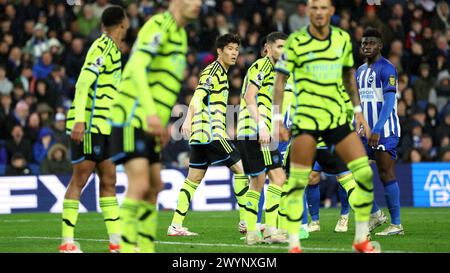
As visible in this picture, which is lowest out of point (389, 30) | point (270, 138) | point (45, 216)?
point (45, 216)

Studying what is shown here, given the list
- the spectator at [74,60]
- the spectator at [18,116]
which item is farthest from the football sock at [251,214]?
the spectator at [74,60]

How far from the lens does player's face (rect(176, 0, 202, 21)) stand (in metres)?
8.52

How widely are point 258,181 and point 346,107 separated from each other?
2673mm

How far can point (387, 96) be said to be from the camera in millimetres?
12906

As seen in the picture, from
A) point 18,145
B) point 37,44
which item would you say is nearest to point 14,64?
point 37,44

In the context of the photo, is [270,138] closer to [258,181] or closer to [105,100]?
[258,181]

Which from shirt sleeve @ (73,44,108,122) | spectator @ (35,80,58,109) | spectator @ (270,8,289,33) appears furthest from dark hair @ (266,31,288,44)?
spectator @ (270,8,289,33)

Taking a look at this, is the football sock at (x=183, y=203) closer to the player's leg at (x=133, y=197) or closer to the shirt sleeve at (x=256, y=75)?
the shirt sleeve at (x=256, y=75)

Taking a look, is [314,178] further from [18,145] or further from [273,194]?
[18,145]

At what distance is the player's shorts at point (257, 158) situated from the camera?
12.1 m

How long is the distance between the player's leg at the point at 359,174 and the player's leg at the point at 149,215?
2009mm
